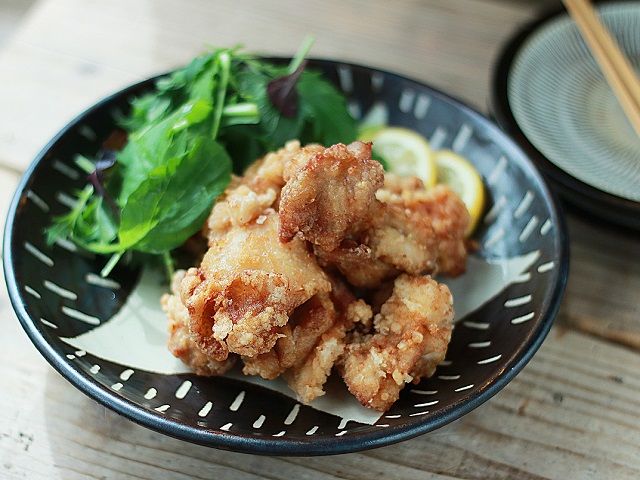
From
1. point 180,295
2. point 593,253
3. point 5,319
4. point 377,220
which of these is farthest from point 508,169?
point 5,319

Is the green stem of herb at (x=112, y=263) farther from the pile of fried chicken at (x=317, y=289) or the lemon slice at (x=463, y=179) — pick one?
the lemon slice at (x=463, y=179)

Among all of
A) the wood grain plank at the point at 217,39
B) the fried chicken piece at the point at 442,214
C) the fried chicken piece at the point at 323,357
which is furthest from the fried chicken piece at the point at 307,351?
the wood grain plank at the point at 217,39

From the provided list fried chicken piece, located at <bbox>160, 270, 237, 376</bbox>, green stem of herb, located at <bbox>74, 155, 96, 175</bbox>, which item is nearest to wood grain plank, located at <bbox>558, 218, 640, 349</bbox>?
fried chicken piece, located at <bbox>160, 270, 237, 376</bbox>

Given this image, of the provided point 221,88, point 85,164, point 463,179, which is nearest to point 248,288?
point 221,88

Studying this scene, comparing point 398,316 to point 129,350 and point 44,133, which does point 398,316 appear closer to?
point 129,350

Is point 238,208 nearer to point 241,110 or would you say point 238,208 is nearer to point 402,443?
point 241,110

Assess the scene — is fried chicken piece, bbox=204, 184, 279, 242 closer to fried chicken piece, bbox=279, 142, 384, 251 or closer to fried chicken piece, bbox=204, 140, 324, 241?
fried chicken piece, bbox=204, 140, 324, 241
